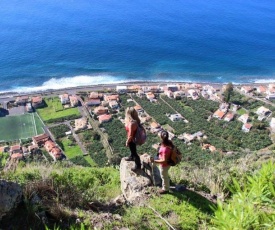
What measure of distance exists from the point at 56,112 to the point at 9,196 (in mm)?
33408

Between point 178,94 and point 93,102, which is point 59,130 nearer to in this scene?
point 93,102

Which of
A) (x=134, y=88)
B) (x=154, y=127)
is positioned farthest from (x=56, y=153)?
(x=134, y=88)

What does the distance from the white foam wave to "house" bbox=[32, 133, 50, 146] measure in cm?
1231

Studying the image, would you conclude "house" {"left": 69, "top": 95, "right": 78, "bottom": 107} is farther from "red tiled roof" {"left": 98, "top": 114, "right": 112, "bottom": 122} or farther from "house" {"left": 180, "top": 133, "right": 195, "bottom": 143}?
"house" {"left": 180, "top": 133, "right": 195, "bottom": 143}

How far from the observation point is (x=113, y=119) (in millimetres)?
35281

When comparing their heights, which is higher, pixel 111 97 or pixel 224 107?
pixel 111 97

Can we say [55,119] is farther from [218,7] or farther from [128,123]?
[218,7]

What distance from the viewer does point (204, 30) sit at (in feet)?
209

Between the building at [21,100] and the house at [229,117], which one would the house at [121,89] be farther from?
the house at [229,117]

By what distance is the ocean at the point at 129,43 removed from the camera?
4628cm

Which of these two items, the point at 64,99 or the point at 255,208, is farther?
the point at 64,99

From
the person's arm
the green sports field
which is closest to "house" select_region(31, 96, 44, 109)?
the green sports field

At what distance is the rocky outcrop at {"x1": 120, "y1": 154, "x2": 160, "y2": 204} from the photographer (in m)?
5.39

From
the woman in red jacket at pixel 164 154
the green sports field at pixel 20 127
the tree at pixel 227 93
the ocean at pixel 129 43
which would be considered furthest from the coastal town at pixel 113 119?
the woman in red jacket at pixel 164 154
